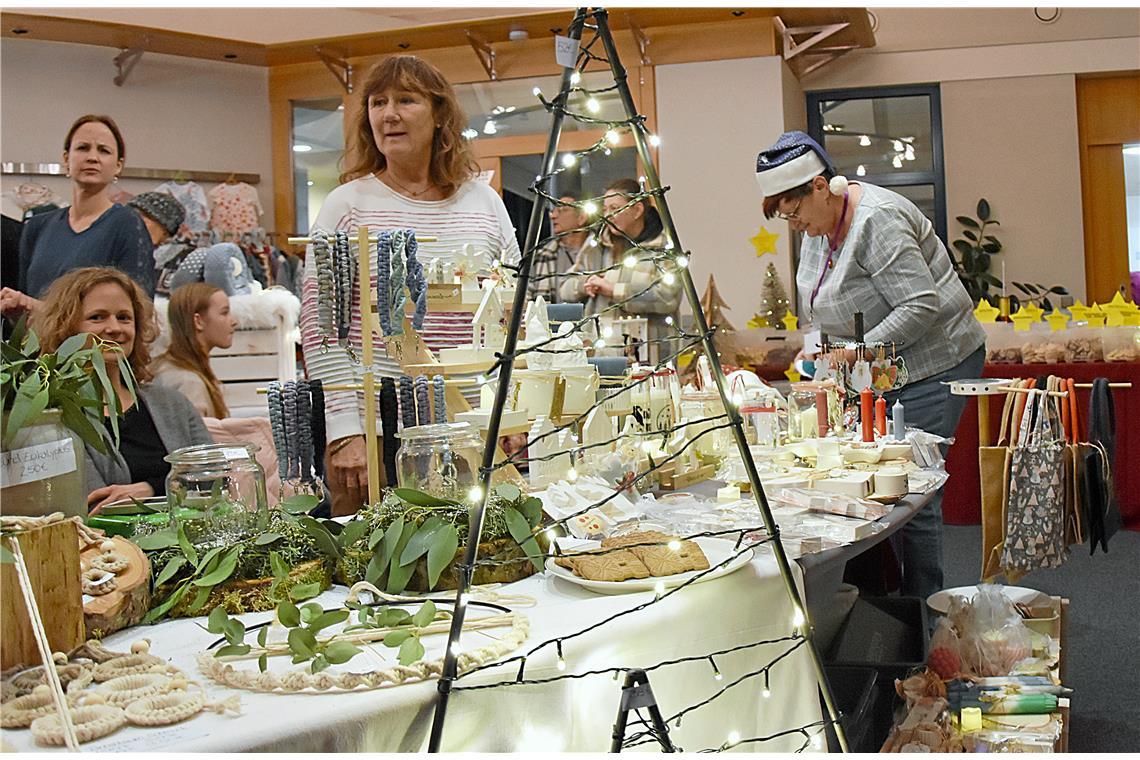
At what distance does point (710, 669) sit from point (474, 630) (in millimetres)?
320

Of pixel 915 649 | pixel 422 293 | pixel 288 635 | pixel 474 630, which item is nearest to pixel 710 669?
pixel 474 630

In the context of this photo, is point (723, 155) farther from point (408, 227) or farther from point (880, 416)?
point (408, 227)

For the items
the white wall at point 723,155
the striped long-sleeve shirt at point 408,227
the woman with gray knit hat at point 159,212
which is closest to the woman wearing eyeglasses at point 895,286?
the striped long-sleeve shirt at point 408,227

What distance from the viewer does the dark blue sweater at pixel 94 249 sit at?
11.5 ft

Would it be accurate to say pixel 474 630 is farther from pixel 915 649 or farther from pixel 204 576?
pixel 915 649

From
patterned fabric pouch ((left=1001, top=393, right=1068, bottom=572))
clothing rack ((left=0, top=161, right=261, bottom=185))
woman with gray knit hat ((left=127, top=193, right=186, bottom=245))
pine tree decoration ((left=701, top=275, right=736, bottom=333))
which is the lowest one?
patterned fabric pouch ((left=1001, top=393, right=1068, bottom=572))

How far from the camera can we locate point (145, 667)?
1.13 meters

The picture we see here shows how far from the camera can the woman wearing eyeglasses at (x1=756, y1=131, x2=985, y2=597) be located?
2893mm

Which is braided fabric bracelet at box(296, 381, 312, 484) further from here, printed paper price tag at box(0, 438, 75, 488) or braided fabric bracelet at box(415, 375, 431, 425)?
printed paper price tag at box(0, 438, 75, 488)

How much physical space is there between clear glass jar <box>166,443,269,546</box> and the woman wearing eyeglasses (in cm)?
189

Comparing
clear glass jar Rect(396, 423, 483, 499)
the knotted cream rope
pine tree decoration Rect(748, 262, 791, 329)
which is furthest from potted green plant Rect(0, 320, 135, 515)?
pine tree decoration Rect(748, 262, 791, 329)

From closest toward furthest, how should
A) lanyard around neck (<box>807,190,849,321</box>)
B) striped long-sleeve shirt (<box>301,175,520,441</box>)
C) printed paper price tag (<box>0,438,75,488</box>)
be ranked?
printed paper price tag (<box>0,438,75,488</box>)
striped long-sleeve shirt (<box>301,175,520,441</box>)
lanyard around neck (<box>807,190,849,321</box>)

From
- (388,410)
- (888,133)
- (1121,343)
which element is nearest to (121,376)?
(388,410)

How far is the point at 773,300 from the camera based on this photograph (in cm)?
675
